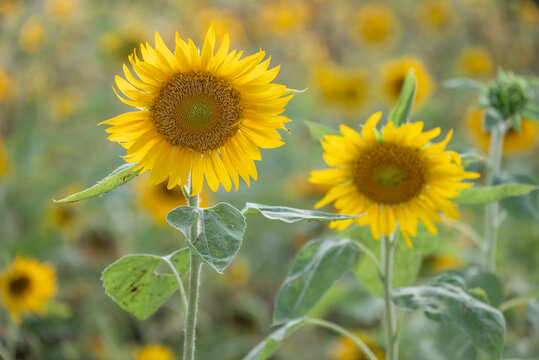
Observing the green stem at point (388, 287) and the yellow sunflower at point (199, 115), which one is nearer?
the yellow sunflower at point (199, 115)

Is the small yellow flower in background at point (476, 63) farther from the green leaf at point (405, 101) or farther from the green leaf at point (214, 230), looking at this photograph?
the green leaf at point (214, 230)

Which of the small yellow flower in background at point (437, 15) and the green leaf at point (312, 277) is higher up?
the small yellow flower in background at point (437, 15)

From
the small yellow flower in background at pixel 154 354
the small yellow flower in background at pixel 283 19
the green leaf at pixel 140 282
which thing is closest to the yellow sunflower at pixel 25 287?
the small yellow flower in background at pixel 154 354

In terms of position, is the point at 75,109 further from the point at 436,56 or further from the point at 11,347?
the point at 436,56

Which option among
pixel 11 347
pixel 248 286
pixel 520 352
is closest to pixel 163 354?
pixel 11 347

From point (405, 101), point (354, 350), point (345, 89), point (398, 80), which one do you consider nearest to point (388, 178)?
point (405, 101)

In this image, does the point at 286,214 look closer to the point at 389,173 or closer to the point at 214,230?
the point at 214,230

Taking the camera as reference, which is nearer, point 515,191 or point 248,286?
point 515,191

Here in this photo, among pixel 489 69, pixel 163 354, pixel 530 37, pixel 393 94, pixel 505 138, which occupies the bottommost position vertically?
pixel 163 354
